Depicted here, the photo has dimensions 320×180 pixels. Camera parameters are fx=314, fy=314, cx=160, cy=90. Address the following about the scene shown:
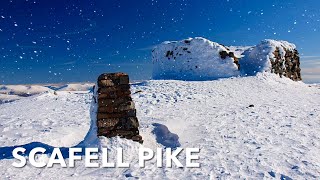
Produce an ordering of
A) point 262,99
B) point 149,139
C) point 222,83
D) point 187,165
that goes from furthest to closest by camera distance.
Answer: point 222,83
point 262,99
point 149,139
point 187,165

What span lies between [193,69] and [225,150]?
560 inches

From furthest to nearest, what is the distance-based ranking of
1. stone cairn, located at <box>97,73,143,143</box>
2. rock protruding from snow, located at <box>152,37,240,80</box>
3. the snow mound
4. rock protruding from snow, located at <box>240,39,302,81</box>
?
rock protruding from snow, located at <box>240,39,302,81</box> → the snow mound → rock protruding from snow, located at <box>152,37,240,80</box> → stone cairn, located at <box>97,73,143,143</box>

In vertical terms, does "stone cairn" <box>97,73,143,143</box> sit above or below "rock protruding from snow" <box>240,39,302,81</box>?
below

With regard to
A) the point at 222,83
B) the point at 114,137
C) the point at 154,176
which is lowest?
the point at 154,176

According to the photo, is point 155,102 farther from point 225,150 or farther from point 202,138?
point 225,150

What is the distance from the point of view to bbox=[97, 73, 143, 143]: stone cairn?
268 inches

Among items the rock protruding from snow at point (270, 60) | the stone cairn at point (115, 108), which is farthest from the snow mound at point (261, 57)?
the stone cairn at point (115, 108)

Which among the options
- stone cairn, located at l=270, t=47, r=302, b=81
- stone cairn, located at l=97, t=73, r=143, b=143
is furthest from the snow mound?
stone cairn, located at l=97, t=73, r=143, b=143

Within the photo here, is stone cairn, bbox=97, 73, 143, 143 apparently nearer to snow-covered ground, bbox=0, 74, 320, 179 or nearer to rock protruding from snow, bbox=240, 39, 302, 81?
snow-covered ground, bbox=0, 74, 320, 179

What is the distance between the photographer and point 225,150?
22.2 ft

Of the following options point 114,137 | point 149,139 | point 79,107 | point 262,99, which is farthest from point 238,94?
point 114,137

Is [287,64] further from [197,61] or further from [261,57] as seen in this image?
[197,61]

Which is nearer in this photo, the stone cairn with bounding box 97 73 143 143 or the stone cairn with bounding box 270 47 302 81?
the stone cairn with bounding box 97 73 143 143

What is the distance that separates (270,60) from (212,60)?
13.2 feet
